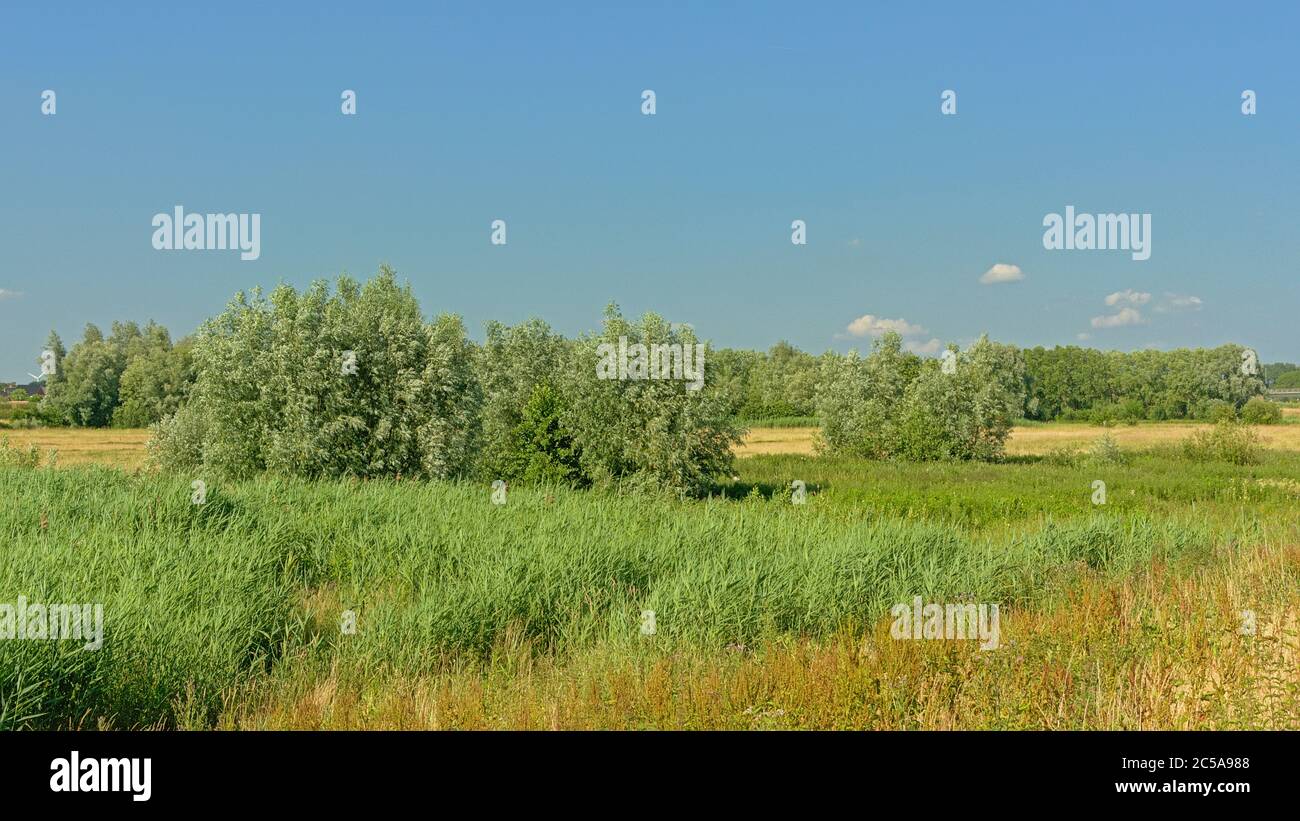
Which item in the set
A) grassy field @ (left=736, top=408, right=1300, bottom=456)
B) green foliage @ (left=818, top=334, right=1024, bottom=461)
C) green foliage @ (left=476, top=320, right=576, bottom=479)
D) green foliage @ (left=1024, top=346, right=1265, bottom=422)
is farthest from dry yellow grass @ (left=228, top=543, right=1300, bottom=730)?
green foliage @ (left=1024, top=346, right=1265, bottom=422)

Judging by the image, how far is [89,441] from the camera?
7181 cm

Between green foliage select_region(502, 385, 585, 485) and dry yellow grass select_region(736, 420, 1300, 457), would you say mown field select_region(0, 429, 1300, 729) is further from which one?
dry yellow grass select_region(736, 420, 1300, 457)

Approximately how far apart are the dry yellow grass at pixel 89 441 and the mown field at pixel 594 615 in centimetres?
4314

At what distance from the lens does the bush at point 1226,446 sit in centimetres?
5291

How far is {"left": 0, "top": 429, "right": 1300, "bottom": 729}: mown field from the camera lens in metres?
7.21

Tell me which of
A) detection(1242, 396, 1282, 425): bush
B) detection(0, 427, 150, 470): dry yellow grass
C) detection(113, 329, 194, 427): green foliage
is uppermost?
detection(113, 329, 194, 427): green foliage

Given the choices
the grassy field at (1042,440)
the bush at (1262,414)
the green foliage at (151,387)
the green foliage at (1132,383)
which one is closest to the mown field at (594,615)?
the grassy field at (1042,440)

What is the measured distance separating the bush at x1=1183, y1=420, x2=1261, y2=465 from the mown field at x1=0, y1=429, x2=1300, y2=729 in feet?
136

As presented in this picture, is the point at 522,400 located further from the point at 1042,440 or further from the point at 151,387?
the point at 1042,440

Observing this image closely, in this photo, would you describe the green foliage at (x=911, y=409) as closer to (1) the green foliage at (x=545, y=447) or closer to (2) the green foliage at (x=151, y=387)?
(1) the green foliage at (x=545, y=447)
